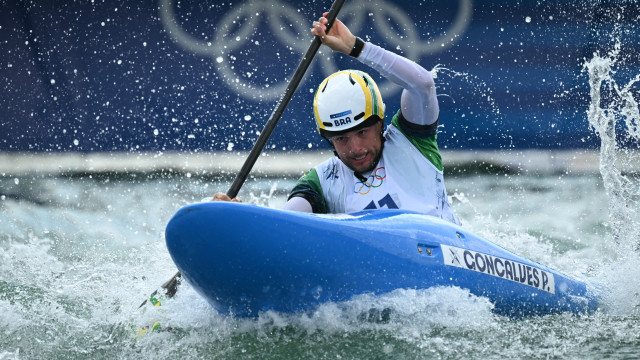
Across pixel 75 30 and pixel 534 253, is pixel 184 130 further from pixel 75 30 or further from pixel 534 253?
pixel 534 253

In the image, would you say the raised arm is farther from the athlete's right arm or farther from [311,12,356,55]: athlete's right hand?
the athlete's right arm

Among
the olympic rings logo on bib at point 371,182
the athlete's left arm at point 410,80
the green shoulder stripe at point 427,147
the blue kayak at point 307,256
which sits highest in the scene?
the athlete's left arm at point 410,80

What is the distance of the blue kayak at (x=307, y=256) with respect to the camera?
339cm

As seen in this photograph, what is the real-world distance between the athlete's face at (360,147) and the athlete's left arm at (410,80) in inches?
8.8

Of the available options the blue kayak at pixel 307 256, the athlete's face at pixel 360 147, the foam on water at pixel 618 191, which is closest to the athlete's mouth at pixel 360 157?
the athlete's face at pixel 360 147

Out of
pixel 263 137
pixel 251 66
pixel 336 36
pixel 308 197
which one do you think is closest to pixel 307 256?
pixel 308 197

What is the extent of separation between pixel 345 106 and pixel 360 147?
0.84 feet

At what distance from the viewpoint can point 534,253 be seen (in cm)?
647

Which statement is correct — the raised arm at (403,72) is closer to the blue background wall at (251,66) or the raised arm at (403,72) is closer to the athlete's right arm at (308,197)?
the athlete's right arm at (308,197)

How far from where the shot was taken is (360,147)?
4.41 m

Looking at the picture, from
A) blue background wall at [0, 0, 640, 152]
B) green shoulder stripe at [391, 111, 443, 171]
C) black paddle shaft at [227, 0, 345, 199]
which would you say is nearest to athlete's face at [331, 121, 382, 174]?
green shoulder stripe at [391, 111, 443, 171]

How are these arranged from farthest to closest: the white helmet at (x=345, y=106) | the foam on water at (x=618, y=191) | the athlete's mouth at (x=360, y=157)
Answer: the foam on water at (x=618, y=191)
the athlete's mouth at (x=360, y=157)
the white helmet at (x=345, y=106)

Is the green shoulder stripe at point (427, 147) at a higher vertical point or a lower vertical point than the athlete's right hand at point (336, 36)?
lower

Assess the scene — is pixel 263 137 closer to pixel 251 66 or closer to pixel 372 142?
pixel 372 142
